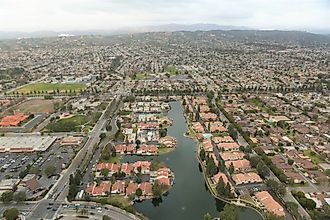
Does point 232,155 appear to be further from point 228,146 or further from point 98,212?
point 98,212

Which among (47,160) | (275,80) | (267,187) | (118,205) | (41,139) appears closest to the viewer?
(118,205)

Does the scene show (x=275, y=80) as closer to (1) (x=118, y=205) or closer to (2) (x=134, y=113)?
(2) (x=134, y=113)

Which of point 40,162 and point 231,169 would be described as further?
point 40,162

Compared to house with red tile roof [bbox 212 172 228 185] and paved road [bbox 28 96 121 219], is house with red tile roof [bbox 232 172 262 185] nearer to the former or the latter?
house with red tile roof [bbox 212 172 228 185]

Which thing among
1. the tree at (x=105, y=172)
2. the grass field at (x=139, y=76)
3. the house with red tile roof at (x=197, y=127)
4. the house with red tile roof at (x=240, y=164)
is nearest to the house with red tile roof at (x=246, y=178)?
the house with red tile roof at (x=240, y=164)

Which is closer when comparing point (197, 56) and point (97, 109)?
point (97, 109)

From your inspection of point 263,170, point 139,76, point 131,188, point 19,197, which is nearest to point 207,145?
point 263,170

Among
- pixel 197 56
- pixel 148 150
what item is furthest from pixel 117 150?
pixel 197 56
